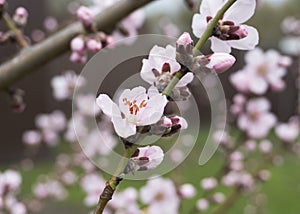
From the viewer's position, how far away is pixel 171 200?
1.68m

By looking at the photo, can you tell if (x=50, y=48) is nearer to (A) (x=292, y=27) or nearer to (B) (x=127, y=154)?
(B) (x=127, y=154)

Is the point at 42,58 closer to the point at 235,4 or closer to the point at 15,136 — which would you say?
the point at 235,4

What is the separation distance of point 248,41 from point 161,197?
3.74 ft

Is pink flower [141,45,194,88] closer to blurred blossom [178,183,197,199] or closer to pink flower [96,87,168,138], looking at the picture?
pink flower [96,87,168,138]

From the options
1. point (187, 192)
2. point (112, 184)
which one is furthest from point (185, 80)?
point (187, 192)

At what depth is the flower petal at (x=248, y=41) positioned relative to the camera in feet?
2.05

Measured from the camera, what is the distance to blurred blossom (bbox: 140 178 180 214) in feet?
5.51

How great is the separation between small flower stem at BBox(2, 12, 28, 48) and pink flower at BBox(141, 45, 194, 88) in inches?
22.5

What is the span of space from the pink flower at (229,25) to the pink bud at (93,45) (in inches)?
17.1

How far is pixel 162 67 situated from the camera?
1.97 ft

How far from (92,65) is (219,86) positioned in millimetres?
153

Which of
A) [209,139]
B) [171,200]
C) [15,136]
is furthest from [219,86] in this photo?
[15,136]

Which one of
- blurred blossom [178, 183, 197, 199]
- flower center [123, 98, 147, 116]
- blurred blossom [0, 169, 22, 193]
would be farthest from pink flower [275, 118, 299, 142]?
flower center [123, 98, 147, 116]

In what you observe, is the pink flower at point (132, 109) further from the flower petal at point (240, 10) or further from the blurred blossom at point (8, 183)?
the blurred blossom at point (8, 183)
